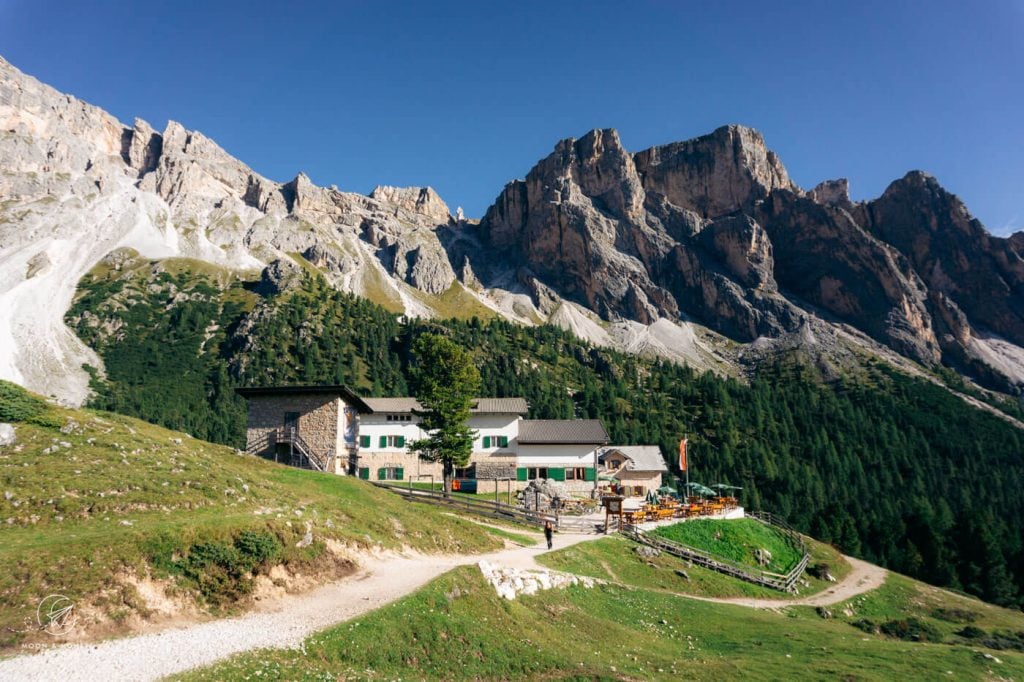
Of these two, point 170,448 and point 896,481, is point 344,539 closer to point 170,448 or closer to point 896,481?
point 170,448

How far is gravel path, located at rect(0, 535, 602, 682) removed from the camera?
41.8 feet

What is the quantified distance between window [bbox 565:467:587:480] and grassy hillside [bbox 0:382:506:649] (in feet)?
96.5

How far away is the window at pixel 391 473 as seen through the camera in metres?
64.6

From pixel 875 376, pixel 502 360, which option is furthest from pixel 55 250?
pixel 875 376

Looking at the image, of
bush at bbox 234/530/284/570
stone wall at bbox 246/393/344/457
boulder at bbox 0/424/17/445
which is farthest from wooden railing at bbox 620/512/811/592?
boulder at bbox 0/424/17/445

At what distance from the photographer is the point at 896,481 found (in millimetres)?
127500

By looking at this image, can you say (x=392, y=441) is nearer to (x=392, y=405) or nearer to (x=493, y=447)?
(x=392, y=405)

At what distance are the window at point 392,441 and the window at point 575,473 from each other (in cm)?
1839

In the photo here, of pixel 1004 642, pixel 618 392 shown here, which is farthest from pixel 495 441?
pixel 618 392

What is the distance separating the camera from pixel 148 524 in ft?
66.8

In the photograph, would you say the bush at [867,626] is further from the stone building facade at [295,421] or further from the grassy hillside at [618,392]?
the grassy hillside at [618,392]

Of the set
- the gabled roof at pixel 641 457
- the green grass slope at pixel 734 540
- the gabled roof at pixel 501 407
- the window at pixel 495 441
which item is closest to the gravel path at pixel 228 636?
the green grass slope at pixel 734 540

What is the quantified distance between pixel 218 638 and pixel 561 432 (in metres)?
51.9

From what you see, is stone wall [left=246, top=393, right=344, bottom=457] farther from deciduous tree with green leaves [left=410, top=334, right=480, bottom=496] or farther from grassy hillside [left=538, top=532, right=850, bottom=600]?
grassy hillside [left=538, top=532, right=850, bottom=600]
